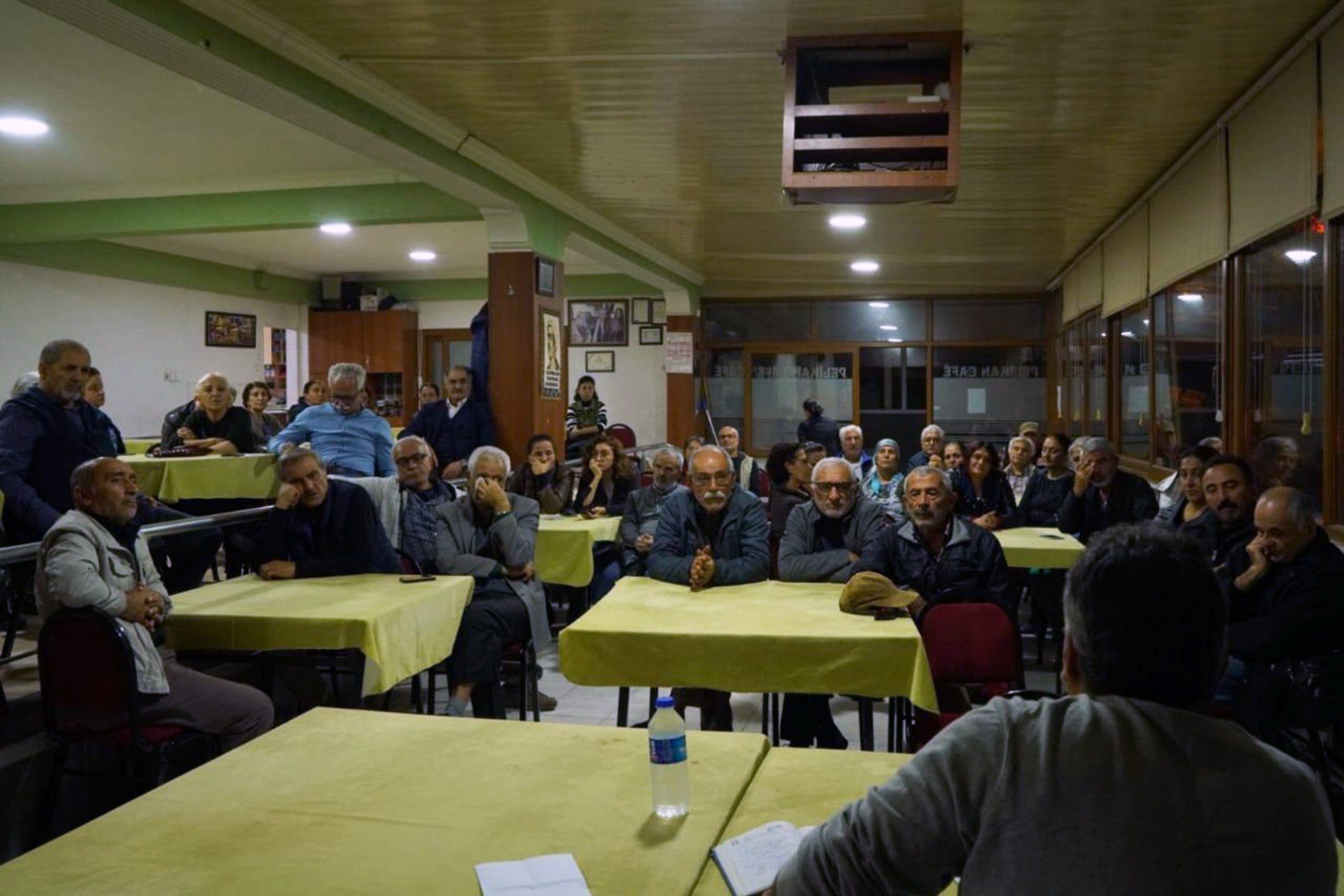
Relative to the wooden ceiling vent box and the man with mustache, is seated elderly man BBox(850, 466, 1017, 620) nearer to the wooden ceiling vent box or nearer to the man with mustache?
the man with mustache

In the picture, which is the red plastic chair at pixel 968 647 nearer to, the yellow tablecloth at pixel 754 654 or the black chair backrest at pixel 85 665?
the yellow tablecloth at pixel 754 654

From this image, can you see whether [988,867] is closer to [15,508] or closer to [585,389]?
[15,508]

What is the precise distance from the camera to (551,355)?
22.9ft

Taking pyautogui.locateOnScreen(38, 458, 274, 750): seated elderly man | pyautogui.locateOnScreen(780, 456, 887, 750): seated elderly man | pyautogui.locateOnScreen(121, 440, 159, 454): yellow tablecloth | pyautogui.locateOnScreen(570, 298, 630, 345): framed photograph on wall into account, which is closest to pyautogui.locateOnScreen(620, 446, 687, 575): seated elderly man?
pyautogui.locateOnScreen(780, 456, 887, 750): seated elderly man

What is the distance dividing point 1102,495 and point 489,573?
3236 millimetres

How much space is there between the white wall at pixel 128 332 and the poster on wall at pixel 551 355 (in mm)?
5310

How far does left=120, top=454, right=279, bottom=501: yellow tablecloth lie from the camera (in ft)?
19.0

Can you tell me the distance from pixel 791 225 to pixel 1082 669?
742 cm

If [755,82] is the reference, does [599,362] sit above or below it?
below

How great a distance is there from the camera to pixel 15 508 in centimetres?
400

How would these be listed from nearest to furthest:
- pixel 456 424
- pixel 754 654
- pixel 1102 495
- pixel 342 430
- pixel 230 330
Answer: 1. pixel 754 654
2. pixel 1102 495
3. pixel 342 430
4. pixel 456 424
5. pixel 230 330

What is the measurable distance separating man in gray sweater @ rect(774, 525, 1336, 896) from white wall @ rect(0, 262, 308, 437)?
10.0 meters

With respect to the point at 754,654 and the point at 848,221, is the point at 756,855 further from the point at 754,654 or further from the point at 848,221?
the point at 848,221

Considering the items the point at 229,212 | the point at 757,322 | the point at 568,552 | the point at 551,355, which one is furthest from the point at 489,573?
the point at 757,322
